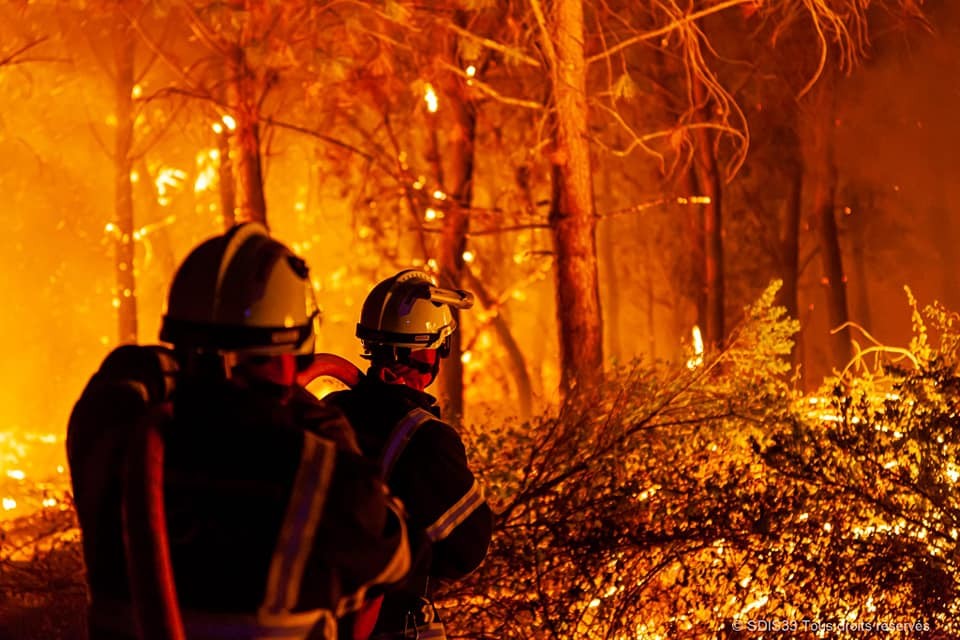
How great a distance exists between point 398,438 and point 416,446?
0.06 meters

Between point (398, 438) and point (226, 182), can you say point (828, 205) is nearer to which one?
point (226, 182)

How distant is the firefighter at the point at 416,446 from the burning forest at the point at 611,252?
4.85 ft

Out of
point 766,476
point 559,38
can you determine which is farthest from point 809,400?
point 559,38

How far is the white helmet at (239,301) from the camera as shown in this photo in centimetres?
261

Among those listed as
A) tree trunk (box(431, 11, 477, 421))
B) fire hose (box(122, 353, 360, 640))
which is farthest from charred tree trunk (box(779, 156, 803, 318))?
fire hose (box(122, 353, 360, 640))

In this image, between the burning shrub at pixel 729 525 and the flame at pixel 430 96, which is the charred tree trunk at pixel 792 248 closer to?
the flame at pixel 430 96

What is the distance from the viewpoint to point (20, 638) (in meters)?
6.22

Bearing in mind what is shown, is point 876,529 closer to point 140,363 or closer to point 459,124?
point 140,363

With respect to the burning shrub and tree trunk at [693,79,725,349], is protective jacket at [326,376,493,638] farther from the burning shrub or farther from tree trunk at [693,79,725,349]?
tree trunk at [693,79,725,349]

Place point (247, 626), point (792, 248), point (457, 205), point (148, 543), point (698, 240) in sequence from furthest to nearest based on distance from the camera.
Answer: point (792, 248), point (698, 240), point (457, 205), point (247, 626), point (148, 543)

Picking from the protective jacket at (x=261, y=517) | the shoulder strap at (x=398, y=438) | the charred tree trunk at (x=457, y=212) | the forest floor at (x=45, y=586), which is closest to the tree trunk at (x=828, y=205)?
the charred tree trunk at (x=457, y=212)

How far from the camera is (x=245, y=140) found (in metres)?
11.5

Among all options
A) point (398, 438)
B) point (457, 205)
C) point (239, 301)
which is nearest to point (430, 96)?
point (457, 205)

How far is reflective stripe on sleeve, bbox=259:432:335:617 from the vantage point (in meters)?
2.41
